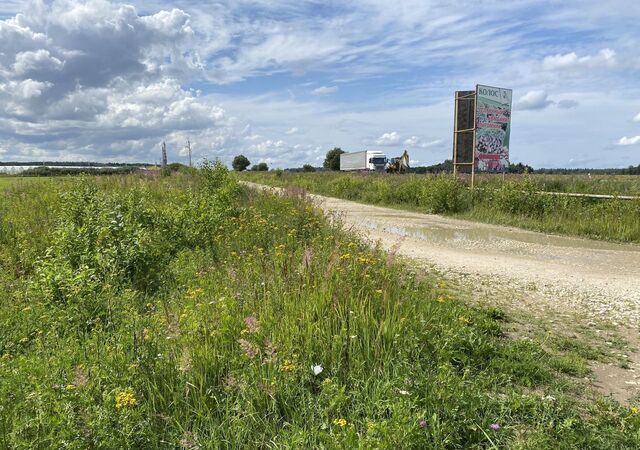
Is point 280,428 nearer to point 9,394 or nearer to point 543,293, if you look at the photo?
point 9,394

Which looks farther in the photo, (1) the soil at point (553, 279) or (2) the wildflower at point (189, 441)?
(1) the soil at point (553, 279)

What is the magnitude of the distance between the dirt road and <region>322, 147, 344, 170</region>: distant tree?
8057 cm

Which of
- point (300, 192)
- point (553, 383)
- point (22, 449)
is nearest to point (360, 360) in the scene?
point (553, 383)

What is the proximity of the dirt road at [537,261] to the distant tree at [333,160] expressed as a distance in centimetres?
8057

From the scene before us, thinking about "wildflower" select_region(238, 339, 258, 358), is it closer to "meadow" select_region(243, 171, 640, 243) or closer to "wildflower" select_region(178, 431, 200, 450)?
"wildflower" select_region(178, 431, 200, 450)

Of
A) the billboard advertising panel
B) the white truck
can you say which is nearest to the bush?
the billboard advertising panel

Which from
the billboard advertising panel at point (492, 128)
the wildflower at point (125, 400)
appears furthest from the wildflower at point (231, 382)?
the billboard advertising panel at point (492, 128)

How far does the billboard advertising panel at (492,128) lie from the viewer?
18078 millimetres

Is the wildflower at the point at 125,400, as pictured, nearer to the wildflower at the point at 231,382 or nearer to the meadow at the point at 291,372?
the meadow at the point at 291,372

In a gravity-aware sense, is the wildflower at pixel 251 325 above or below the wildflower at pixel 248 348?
above

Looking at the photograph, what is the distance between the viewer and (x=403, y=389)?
3.29m

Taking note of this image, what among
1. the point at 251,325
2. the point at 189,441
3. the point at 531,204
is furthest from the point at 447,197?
the point at 189,441

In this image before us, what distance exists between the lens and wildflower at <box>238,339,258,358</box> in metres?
3.45

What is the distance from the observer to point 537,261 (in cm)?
893
